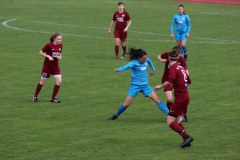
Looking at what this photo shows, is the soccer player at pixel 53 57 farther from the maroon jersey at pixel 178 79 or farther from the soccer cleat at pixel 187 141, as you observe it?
the soccer cleat at pixel 187 141

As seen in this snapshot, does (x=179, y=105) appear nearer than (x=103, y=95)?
Yes

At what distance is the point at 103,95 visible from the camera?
22156mm

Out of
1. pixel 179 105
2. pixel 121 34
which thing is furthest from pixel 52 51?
pixel 121 34

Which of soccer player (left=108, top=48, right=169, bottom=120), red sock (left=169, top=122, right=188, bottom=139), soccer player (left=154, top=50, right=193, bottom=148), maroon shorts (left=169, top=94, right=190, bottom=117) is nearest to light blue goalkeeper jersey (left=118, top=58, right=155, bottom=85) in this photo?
soccer player (left=108, top=48, right=169, bottom=120)

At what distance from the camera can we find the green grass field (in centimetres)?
1518

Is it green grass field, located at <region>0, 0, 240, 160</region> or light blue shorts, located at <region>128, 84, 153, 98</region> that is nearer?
green grass field, located at <region>0, 0, 240, 160</region>

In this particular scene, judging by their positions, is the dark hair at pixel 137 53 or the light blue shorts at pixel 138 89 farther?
the light blue shorts at pixel 138 89

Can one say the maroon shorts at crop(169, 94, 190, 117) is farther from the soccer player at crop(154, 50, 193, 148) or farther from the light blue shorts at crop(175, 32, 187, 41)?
the light blue shorts at crop(175, 32, 187, 41)

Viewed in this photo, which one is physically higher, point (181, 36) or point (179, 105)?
point (179, 105)

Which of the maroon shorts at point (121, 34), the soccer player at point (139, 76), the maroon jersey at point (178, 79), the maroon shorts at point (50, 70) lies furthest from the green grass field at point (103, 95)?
the maroon jersey at point (178, 79)

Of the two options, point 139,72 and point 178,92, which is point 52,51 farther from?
point 178,92

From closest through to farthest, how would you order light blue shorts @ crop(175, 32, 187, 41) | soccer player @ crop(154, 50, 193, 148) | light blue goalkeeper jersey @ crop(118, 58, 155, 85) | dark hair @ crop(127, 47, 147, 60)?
1. soccer player @ crop(154, 50, 193, 148)
2. dark hair @ crop(127, 47, 147, 60)
3. light blue goalkeeper jersey @ crop(118, 58, 155, 85)
4. light blue shorts @ crop(175, 32, 187, 41)

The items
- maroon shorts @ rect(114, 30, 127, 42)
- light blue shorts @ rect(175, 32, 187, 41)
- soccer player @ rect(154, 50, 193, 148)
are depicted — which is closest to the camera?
soccer player @ rect(154, 50, 193, 148)

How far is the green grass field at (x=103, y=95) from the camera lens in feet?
49.8
